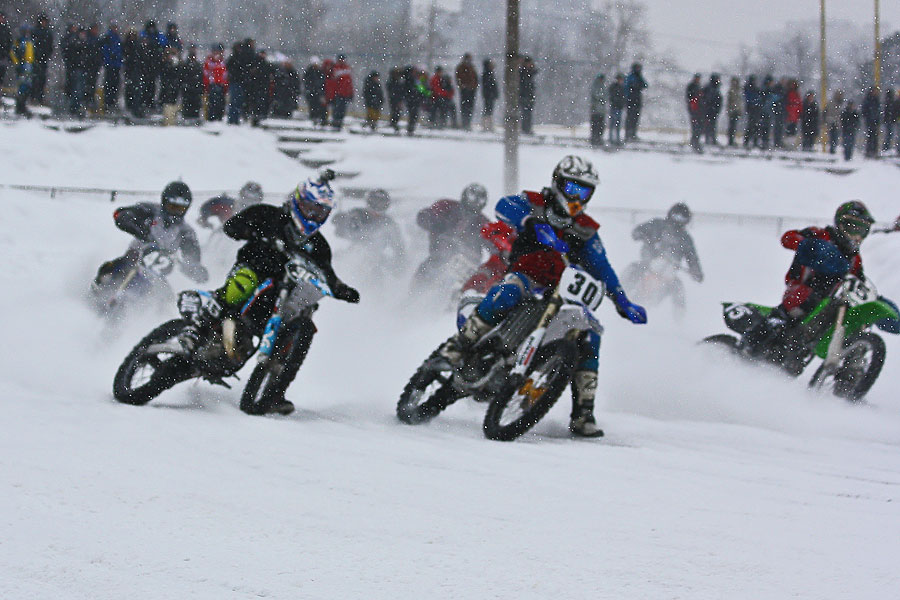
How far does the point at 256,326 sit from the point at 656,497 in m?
3.09

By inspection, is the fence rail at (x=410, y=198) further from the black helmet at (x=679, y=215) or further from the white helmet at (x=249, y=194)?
the black helmet at (x=679, y=215)

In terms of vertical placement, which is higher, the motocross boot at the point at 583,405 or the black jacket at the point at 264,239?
the black jacket at the point at 264,239

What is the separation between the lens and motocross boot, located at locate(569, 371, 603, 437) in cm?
725

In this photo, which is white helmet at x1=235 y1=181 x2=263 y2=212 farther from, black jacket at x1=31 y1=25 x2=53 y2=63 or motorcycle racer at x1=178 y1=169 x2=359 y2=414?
black jacket at x1=31 y1=25 x2=53 y2=63

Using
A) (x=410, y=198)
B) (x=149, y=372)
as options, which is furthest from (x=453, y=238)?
(x=410, y=198)

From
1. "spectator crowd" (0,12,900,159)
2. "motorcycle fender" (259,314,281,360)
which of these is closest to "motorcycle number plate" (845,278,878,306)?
"motorcycle fender" (259,314,281,360)

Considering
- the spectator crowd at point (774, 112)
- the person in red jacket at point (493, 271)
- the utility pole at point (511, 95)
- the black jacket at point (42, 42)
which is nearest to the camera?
the person in red jacket at point (493, 271)

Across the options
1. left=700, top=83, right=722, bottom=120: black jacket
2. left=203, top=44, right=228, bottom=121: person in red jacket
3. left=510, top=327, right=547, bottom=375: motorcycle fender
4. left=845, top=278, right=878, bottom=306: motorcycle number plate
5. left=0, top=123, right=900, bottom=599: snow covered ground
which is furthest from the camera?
left=700, top=83, right=722, bottom=120: black jacket

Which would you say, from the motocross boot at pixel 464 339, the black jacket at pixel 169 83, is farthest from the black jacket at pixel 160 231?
the black jacket at pixel 169 83

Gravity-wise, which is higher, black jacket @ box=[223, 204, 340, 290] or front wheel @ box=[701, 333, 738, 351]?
black jacket @ box=[223, 204, 340, 290]

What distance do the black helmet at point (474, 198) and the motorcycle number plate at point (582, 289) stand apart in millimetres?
6246

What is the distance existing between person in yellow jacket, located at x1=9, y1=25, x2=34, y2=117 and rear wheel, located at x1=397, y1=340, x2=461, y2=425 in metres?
14.5

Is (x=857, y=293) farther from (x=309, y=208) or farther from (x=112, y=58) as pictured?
(x=112, y=58)

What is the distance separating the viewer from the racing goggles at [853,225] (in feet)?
30.5
